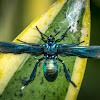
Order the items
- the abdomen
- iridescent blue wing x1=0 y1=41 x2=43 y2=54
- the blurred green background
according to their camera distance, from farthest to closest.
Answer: the blurred green background → iridescent blue wing x1=0 y1=41 x2=43 y2=54 → the abdomen

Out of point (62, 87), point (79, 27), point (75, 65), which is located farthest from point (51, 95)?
point (79, 27)

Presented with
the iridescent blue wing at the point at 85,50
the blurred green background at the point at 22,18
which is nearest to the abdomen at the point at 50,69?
the iridescent blue wing at the point at 85,50

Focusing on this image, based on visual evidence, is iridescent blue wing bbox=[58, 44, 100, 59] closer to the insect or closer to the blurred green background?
the insect

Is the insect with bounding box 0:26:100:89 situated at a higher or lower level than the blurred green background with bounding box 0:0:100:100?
lower

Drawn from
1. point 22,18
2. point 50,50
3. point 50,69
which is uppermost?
point 22,18

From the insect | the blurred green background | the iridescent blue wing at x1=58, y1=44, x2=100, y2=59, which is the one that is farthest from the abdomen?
the blurred green background

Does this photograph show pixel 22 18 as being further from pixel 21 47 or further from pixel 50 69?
pixel 50 69

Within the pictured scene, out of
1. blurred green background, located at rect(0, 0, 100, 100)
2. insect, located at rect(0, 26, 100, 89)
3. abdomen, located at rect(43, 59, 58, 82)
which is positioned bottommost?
abdomen, located at rect(43, 59, 58, 82)

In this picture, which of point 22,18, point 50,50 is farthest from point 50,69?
point 22,18

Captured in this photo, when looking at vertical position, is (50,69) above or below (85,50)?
below

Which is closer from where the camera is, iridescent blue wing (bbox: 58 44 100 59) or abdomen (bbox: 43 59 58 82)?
abdomen (bbox: 43 59 58 82)

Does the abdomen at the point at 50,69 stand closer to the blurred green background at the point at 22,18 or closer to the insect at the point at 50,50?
the insect at the point at 50,50

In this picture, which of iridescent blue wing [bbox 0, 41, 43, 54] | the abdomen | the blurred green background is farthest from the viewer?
the blurred green background

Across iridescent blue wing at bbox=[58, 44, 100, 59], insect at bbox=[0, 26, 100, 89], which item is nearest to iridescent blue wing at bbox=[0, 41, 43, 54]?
insect at bbox=[0, 26, 100, 89]
